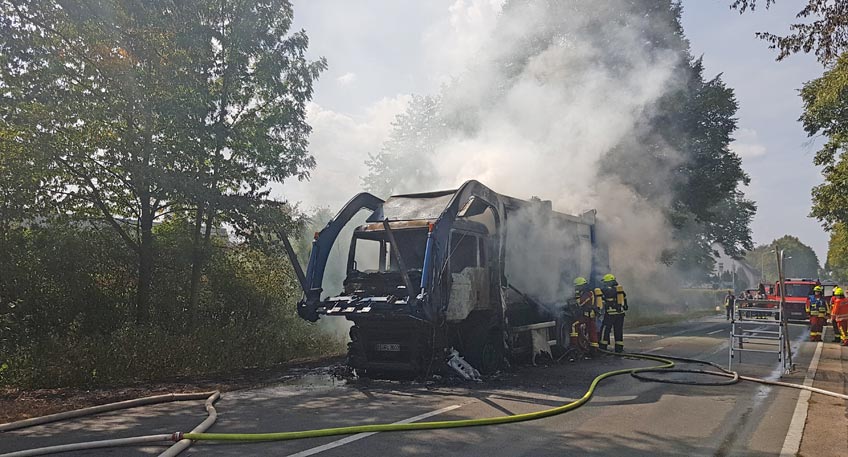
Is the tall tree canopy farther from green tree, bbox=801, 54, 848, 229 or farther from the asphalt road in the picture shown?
green tree, bbox=801, 54, 848, 229

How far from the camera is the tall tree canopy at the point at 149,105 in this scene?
34.6 ft

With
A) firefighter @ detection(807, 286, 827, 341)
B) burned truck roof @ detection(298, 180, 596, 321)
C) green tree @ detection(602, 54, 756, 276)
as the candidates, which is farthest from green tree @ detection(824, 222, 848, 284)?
burned truck roof @ detection(298, 180, 596, 321)

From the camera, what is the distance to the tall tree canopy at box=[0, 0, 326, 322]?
10555 mm

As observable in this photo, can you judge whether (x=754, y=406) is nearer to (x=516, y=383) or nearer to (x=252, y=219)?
(x=516, y=383)

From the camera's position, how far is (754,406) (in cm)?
811

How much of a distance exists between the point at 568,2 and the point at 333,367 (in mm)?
19888

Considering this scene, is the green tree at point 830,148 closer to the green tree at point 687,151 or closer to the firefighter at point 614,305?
the green tree at point 687,151

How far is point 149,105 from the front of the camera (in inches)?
448

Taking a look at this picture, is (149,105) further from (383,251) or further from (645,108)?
(645,108)

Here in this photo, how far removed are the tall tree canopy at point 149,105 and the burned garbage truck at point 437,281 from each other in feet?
10.6

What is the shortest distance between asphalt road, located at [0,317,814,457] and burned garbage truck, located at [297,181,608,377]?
0.62m

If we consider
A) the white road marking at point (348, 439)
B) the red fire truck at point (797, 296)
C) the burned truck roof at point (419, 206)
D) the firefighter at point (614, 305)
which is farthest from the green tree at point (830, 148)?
the white road marking at point (348, 439)

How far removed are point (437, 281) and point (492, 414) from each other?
8.06ft

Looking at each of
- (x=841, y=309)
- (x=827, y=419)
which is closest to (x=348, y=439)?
(x=827, y=419)
